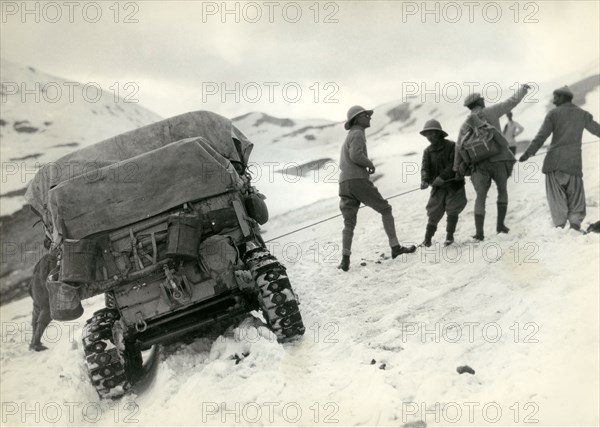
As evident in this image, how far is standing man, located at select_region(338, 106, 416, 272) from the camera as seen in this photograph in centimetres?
589

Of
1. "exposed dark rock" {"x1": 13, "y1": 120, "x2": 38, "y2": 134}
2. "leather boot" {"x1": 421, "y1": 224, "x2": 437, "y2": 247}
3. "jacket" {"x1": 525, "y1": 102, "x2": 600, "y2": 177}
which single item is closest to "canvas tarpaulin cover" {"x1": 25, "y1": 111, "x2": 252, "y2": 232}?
"leather boot" {"x1": 421, "y1": 224, "x2": 437, "y2": 247}

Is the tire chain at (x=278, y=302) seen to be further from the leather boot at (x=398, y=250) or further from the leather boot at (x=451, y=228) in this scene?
the leather boot at (x=451, y=228)

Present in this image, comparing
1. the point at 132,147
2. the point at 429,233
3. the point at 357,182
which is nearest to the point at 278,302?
the point at 357,182

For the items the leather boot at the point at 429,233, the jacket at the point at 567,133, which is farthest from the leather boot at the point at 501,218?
the leather boot at the point at 429,233

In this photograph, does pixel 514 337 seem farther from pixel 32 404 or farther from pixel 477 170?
pixel 32 404

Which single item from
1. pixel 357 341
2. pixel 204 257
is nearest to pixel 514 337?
pixel 357 341

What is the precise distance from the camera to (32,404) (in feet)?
15.8

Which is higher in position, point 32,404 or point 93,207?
point 93,207

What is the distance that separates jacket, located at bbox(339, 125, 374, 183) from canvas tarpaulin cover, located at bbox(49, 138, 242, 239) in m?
1.85

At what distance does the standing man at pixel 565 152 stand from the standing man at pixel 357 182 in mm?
1710

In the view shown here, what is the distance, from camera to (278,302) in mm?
4184

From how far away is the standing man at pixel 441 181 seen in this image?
6.14m

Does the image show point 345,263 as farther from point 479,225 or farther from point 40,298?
point 40,298

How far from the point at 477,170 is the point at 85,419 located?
5106mm
